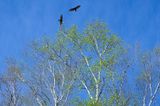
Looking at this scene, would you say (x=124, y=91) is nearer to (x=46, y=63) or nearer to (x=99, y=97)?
(x=99, y=97)

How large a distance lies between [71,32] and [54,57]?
6.98 ft

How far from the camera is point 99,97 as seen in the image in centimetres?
3369

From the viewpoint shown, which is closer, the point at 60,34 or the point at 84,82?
the point at 84,82

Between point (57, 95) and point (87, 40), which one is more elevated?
point (87, 40)

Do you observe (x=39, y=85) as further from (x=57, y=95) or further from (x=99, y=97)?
(x=99, y=97)

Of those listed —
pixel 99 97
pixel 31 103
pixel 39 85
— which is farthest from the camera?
pixel 31 103

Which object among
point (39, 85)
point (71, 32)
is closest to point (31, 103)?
point (39, 85)

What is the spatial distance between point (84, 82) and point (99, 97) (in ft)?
6.50

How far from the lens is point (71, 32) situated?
121 feet

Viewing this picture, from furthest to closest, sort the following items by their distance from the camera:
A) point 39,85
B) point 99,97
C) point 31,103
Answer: point 31,103 → point 39,85 → point 99,97

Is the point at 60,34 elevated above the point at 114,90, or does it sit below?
above

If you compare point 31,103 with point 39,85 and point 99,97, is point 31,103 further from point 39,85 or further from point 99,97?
point 99,97

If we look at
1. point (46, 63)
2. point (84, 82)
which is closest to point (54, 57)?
point (46, 63)

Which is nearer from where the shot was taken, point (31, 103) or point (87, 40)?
point (87, 40)
